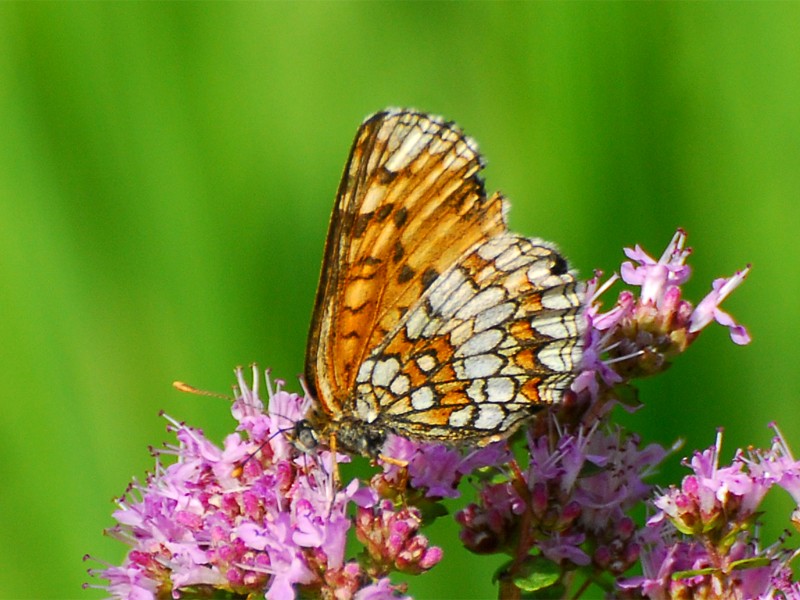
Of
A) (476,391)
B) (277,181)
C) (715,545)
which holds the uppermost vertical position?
(277,181)

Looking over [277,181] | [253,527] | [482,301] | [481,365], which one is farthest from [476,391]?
[277,181]

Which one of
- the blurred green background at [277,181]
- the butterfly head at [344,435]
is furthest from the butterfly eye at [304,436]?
the blurred green background at [277,181]

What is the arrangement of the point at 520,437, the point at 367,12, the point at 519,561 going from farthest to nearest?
the point at 367,12 → the point at 520,437 → the point at 519,561

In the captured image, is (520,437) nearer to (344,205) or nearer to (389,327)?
(389,327)

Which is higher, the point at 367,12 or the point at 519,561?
the point at 367,12

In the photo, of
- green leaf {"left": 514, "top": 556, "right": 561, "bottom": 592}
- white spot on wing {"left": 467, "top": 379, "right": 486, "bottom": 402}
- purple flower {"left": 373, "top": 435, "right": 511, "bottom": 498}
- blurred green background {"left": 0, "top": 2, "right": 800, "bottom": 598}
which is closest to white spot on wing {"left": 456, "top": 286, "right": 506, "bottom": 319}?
white spot on wing {"left": 467, "top": 379, "right": 486, "bottom": 402}

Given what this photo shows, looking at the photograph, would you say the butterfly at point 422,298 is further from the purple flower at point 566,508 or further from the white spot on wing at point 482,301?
the purple flower at point 566,508

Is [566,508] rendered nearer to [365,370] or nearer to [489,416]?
[489,416]

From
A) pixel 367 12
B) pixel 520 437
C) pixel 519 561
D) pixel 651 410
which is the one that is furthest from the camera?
pixel 367 12

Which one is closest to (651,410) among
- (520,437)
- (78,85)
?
(520,437)
